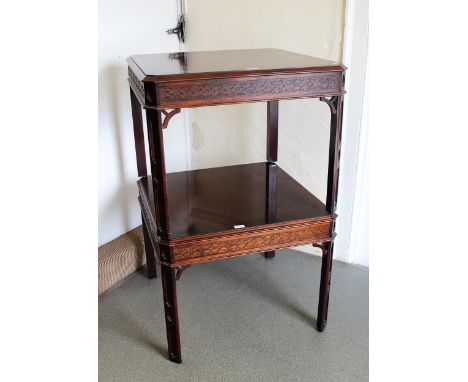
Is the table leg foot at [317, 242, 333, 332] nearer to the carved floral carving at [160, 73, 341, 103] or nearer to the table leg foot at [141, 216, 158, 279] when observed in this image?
the carved floral carving at [160, 73, 341, 103]

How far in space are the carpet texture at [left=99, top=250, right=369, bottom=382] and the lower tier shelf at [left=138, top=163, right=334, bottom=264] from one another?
1.27ft

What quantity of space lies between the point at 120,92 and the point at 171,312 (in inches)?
40.0

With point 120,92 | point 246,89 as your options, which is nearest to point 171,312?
point 246,89

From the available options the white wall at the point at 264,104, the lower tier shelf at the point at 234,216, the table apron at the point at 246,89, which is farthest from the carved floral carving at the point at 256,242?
the white wall at the point at 264,104

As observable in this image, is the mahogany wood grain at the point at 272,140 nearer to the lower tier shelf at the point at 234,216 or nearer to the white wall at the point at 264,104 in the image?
the lower tier shelf at the point at 234,216

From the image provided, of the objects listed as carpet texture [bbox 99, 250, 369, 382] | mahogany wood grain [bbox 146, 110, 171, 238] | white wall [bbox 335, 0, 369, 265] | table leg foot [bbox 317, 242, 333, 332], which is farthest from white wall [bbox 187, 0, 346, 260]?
mahogany wood grain [bbox 146, 110, 171, 238]

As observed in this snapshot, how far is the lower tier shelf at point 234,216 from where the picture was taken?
4.68 feet

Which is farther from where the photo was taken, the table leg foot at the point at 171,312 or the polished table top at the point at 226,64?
the table leg foot at the point at 171,312

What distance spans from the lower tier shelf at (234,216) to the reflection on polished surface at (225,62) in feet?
1.65

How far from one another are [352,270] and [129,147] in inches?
47.4

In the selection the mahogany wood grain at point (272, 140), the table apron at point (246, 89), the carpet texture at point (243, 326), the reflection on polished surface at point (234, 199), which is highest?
the table apron at point (246, 89)

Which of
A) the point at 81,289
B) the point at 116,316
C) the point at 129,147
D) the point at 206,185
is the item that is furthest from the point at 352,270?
the point at 81,289

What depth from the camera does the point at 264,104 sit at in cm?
210

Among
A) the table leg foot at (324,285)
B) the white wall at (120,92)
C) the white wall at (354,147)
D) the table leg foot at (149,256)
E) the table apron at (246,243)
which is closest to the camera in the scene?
the table apron at (246,243)
